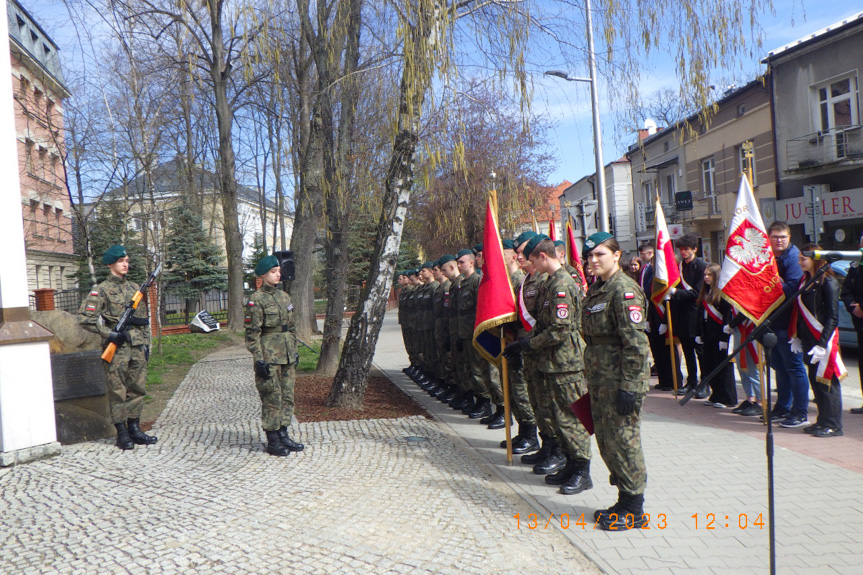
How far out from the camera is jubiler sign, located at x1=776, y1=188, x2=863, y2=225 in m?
21.5

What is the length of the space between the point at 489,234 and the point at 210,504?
3.50 meters

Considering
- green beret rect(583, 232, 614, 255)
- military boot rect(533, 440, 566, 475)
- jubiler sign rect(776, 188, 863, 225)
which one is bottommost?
military boot rect(533, 440, 566, 475)

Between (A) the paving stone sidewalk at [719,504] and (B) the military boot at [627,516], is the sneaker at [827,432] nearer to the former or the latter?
(A) the paving stone sidewalk at [719,504]

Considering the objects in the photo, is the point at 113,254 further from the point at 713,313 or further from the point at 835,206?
the point at 835,206

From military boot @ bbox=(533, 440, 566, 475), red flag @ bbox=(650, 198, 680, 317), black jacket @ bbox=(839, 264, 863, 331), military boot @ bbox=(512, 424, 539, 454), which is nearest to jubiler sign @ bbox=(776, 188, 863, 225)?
red flag @ bbox=(650, 198, 680, 317)

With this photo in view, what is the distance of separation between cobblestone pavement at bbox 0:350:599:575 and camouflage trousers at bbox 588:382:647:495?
1.91 feet

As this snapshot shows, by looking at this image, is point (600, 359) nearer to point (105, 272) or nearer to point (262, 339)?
point (262, 339)

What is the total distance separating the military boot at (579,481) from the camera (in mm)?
5203

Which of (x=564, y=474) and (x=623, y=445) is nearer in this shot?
(x=623, y=445)

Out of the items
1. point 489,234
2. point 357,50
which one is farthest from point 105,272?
point 489,234

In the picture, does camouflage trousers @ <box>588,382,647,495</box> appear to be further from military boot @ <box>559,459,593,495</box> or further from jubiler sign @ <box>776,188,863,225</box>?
jubiler sign @ <box>776,188,863,225</box>

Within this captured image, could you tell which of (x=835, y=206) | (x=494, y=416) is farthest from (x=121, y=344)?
(x=835, y=206)

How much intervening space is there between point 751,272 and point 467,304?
127 inches

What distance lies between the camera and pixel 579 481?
207 inches
